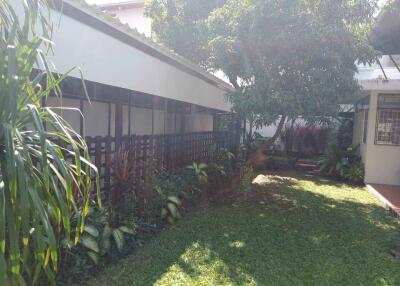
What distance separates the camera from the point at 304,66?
6.89 meters

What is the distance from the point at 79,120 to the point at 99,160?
6.31 feet

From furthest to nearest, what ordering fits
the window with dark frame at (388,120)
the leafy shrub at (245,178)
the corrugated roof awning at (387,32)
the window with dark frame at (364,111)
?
1. the window with dark frame at (364,111)
2. the window with dark frame at (388,120)
3. the leafy shrub at (245,178)
4. the corrugated roof awning at (387,32)

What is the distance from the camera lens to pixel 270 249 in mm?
4645

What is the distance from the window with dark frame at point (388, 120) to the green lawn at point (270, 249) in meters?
3.40

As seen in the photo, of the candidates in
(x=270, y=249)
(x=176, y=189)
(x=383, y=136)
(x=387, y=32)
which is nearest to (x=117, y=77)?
(x=176, y=189)

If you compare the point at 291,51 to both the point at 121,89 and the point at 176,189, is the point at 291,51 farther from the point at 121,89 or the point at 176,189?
the point at 176,189

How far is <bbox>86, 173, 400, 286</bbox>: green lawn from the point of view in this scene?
3.77 meters

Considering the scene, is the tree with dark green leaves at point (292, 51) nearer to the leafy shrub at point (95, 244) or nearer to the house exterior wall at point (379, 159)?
the house exterior wall at point (379, 159)

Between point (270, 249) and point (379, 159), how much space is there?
688cm

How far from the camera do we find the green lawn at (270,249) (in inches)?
148

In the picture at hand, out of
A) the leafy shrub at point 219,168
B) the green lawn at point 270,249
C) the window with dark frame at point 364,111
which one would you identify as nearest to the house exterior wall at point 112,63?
the leafy shrub at point 219,168

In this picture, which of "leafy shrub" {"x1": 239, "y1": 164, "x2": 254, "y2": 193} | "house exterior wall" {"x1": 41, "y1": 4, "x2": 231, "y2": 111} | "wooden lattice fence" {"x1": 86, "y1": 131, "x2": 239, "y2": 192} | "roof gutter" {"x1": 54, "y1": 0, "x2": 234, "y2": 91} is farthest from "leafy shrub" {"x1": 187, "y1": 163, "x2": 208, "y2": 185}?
"roof gutter" {"x1": 54, "y1": 0, "x2": 234, "y2": 91}

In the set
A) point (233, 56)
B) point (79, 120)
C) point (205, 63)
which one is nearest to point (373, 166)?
point (233, 56)

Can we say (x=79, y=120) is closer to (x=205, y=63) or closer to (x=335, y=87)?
(x=335, y=87)
